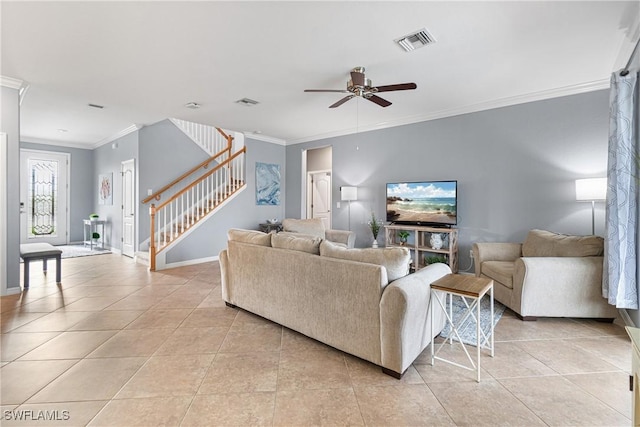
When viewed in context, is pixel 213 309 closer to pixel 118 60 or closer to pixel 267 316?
pixel 267 316

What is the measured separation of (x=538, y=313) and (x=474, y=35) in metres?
2.81

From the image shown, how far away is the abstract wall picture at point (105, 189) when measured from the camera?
726 cm

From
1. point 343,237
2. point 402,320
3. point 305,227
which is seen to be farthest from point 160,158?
point 402,320

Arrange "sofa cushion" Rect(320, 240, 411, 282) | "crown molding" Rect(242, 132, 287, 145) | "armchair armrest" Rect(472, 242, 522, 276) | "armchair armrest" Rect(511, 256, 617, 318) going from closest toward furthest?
1. "sofa cushion" Rect(320, 240, 411, 282)
2. "armchair armrest" Rect(511, 256, 617, 318)
3. "armchair armrest" Rect(472, 242, 522, 276)
4. "crown molding" Rect(242, 132, 287, 145)

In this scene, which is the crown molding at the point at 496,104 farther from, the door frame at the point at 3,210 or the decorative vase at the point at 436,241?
the door frame at the point at 3,210

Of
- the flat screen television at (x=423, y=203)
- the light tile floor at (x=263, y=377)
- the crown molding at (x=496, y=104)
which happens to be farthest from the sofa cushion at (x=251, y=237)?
the crown molding at (x=496, y=104)

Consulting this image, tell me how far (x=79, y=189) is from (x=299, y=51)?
8.27 metres

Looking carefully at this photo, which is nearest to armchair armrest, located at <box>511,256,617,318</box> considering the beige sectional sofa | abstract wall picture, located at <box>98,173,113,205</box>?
the beige sectional sofa

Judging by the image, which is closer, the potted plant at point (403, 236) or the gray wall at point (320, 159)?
the potted plant at point (403, 236)

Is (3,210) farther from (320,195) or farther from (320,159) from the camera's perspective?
(320,159)

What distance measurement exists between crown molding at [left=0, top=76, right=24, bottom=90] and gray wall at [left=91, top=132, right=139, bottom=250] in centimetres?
230

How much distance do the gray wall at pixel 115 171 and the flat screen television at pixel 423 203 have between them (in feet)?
17.2

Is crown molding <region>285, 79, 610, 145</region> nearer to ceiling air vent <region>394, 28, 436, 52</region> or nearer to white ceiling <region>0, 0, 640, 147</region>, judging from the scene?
white ceiling <region>0, 0, 640, 147</region>

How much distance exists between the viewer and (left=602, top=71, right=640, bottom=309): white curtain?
2596 mm
